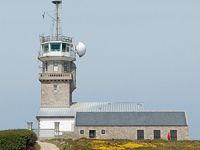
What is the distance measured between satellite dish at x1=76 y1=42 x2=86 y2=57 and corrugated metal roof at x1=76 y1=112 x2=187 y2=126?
12.6 metres

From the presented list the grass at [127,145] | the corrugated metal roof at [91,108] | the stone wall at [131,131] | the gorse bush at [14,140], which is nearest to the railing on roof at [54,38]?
the corrugated metal roof at [91,108]

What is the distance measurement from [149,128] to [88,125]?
7.83m

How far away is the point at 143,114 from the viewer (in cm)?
7731

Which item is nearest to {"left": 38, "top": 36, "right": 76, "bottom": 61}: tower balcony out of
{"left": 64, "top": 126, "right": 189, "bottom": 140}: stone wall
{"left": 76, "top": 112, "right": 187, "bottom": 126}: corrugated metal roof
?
{"left": 76, "top": 112, "right": 187, "bottom": 126}: corrugated metal roof

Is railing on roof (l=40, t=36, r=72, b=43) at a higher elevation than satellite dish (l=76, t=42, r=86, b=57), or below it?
higher

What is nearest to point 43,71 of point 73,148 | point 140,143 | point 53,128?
point 53,128

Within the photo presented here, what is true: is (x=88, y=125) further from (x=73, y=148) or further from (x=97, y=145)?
(x=73, y=148)

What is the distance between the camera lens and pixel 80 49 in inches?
3433

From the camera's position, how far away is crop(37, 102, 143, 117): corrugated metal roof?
266ft

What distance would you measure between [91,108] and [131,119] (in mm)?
9299

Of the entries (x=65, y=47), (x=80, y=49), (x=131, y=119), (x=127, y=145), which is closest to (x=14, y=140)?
(x=127, y=145)

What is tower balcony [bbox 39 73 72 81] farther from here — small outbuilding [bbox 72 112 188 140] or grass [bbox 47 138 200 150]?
grass [bbox 47 138 200 150]

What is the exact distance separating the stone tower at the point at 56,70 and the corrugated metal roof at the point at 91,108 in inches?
49.7

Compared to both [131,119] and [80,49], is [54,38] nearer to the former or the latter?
[80,49]
